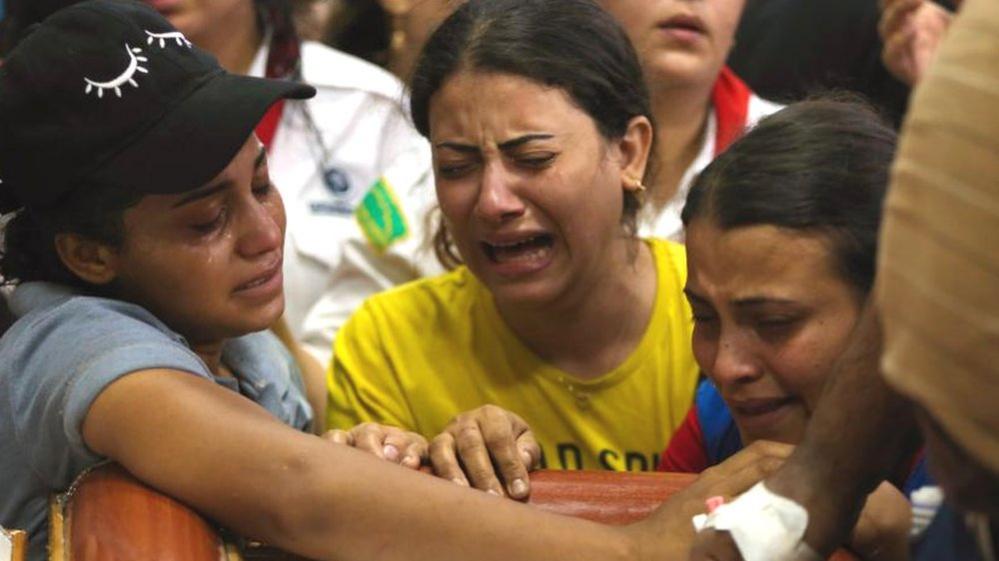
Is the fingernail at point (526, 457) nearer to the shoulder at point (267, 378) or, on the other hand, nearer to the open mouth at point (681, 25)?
the shoulder at point (267, 378)

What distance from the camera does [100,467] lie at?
5.52 feet

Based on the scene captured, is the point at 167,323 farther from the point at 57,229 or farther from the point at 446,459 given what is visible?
the point at 446,459

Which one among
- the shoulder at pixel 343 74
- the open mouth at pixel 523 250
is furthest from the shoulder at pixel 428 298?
the shoulder at pixel 343 74

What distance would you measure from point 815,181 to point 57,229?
78cm

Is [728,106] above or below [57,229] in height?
below

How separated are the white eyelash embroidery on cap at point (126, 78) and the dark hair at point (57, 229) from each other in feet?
0.35

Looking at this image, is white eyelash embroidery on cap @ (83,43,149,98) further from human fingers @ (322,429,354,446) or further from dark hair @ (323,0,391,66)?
dark hair @ (323,0,391,66)

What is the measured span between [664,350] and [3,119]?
0.93 m

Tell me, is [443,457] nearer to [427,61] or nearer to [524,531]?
[524,531]

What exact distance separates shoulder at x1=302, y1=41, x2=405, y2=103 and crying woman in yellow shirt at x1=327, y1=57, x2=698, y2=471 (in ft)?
2.65

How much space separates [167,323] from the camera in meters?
1.95

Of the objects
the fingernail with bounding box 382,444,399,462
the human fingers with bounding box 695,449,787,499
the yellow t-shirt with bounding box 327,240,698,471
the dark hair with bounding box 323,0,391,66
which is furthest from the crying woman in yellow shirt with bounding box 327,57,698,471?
the dark hair with bounding box 323,0,391,66

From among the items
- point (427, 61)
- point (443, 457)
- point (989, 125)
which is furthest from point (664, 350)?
point (989, 125)

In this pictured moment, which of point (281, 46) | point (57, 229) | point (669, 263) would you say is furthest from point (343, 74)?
point (57, 229)
